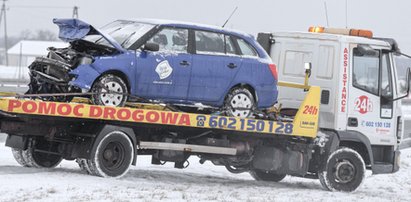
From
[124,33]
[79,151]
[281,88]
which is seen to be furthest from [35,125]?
[281,88]

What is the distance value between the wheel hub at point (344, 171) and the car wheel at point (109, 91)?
4.08 m

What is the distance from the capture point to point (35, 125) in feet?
41.6

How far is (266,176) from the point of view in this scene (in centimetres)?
1639

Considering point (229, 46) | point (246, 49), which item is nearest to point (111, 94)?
point (229, 46)

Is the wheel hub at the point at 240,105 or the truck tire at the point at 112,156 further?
the wheel hub at the point at 240,105

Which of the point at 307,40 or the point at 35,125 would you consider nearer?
the point at 35,125

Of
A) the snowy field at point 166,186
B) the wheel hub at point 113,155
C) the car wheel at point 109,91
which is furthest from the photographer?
the wheel hub at point 113,155

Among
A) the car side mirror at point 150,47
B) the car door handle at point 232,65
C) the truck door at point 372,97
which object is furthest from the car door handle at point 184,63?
the truck door at point 372,97

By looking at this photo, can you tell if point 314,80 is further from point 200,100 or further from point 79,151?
point 79,151

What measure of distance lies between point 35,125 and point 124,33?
1825 mm

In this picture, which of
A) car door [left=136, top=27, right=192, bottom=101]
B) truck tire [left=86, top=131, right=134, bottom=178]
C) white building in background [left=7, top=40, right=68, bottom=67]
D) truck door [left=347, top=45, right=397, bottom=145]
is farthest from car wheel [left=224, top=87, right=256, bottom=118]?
white building in background [left=7, top=40, right=68, bottom=67]

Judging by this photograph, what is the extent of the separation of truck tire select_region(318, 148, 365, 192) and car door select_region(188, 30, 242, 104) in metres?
2.41

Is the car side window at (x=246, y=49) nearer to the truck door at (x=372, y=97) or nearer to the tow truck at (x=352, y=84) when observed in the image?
the tow truck at (x=352, y=84)

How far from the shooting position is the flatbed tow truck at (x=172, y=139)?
12547mm
